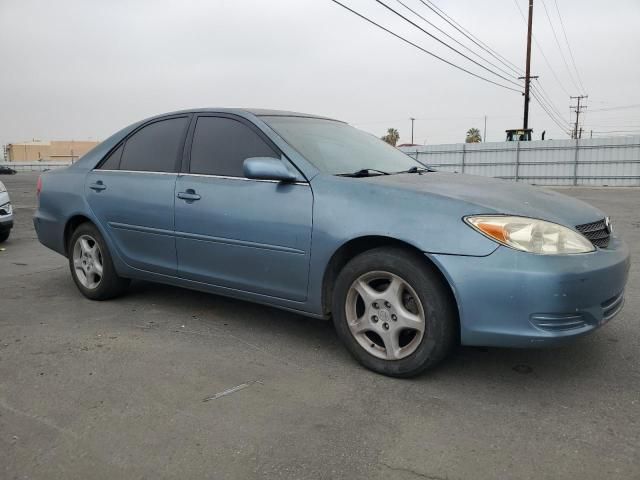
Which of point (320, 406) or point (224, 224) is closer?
point (320, 406)

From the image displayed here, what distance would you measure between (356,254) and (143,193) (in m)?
1.85

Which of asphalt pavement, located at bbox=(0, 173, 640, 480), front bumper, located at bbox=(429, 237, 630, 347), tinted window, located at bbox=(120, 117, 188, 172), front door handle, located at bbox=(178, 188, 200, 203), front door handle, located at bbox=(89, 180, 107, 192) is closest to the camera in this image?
asphalt pavement, located at bbox=(0, 173, 640, 480)

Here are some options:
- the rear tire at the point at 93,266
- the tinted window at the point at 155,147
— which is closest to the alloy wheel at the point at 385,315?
the tinted window at the point at 155,147

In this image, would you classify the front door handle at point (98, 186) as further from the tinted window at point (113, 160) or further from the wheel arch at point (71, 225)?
the wheel arch at point (71, 225)

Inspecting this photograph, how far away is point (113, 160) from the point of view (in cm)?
462

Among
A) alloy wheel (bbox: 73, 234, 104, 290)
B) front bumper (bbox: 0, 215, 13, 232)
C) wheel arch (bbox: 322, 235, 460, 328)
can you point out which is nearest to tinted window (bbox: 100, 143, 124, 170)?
alloy wheel (bbox: 73, 234, 104, 290)

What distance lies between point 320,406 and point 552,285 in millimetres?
1262

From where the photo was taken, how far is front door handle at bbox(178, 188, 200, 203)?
384cm

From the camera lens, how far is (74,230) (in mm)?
4887

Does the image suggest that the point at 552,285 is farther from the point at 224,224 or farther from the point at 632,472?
the point at 224,224

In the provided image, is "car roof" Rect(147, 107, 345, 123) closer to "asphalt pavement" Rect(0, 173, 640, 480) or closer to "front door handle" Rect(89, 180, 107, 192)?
"front door handle" Rect(89, 180, 107, 192)

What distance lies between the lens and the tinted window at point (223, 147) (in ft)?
12.2

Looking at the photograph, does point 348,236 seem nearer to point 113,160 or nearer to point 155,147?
point 155,147

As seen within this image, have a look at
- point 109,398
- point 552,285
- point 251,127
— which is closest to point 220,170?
point 251,127
